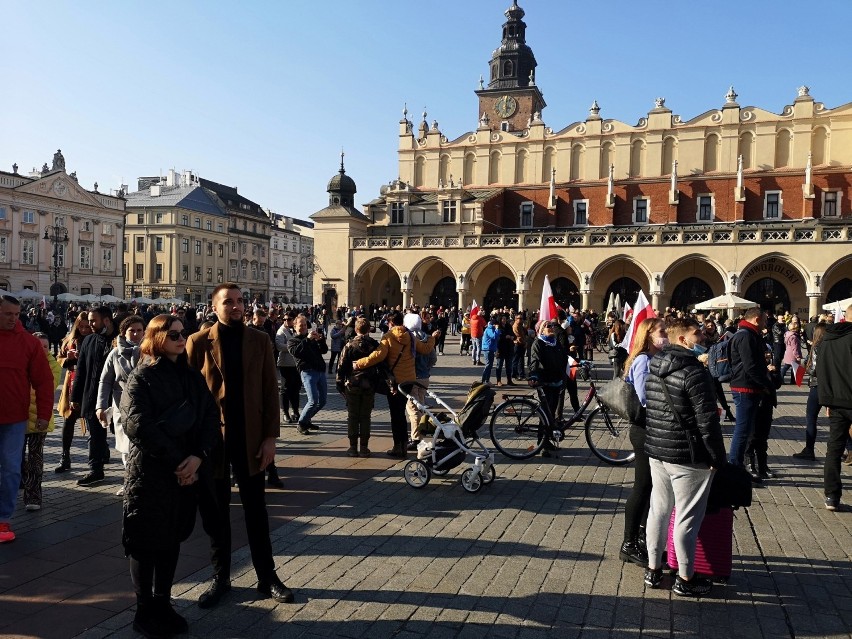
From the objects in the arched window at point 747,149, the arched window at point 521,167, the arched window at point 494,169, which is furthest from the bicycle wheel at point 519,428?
the arched window at point 494,169

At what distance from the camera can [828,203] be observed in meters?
37.8

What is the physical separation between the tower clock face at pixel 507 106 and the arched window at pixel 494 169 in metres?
10.9

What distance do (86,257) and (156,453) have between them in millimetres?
61762

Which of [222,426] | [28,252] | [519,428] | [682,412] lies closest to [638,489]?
[682,412]

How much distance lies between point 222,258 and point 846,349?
75.3m

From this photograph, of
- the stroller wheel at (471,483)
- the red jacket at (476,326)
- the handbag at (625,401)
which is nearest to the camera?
the handbag at (625,401)

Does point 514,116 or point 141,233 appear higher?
point 514,116

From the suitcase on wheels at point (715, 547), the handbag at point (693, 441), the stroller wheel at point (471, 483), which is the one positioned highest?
the handbag at point (693, 441)

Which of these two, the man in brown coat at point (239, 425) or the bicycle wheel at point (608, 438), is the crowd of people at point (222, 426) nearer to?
the man in brown coat at point (239, 425)

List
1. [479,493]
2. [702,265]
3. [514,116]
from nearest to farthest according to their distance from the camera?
[479,493]
[702,265]
[514,116]

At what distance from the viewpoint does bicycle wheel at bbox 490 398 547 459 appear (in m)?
8.15

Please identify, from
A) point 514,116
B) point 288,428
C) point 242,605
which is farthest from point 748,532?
point 514,116

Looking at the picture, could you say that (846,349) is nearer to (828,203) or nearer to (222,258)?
(828,203)

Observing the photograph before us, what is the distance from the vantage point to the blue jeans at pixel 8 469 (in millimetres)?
4973
